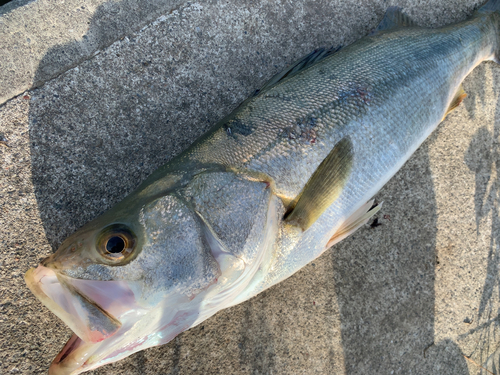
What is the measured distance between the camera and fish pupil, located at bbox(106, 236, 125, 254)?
3.97 ft

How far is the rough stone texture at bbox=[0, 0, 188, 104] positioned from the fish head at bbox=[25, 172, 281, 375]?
1.32m

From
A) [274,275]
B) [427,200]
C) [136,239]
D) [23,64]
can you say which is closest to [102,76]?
[23,64]

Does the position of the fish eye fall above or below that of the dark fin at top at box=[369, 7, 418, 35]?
above

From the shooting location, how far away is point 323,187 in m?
1.56

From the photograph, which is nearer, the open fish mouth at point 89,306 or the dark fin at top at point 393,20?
the open fish mouth at point 89,306

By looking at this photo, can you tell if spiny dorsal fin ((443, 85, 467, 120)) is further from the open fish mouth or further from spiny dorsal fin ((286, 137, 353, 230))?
the open fish mouth

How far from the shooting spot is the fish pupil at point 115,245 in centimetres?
121

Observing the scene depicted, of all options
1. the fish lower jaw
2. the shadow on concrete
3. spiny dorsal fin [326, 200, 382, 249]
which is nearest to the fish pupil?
the fish lower jaw

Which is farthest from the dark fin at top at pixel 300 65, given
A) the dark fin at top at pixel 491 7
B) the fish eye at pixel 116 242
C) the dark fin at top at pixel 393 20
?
the dark fin at top at pixel 491 7

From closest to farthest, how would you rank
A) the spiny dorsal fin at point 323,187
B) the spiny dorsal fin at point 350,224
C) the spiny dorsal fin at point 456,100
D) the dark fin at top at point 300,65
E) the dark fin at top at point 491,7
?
the spiny dorsal fin at point 323,187 < the spiny dorsal fin at point 350,224 < the dark fin at top at point 300,65 < the spiny dorsal fin at point 456,100 < the dark fin at top at point 491,7

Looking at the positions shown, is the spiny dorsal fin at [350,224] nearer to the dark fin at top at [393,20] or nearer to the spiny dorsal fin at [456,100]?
the spiny dorsal fin at [456,100]

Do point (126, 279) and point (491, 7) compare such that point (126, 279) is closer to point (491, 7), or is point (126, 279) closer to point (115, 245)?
point (115, 245)

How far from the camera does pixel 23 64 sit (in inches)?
77.7

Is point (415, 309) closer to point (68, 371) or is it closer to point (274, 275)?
point (274, 275)
